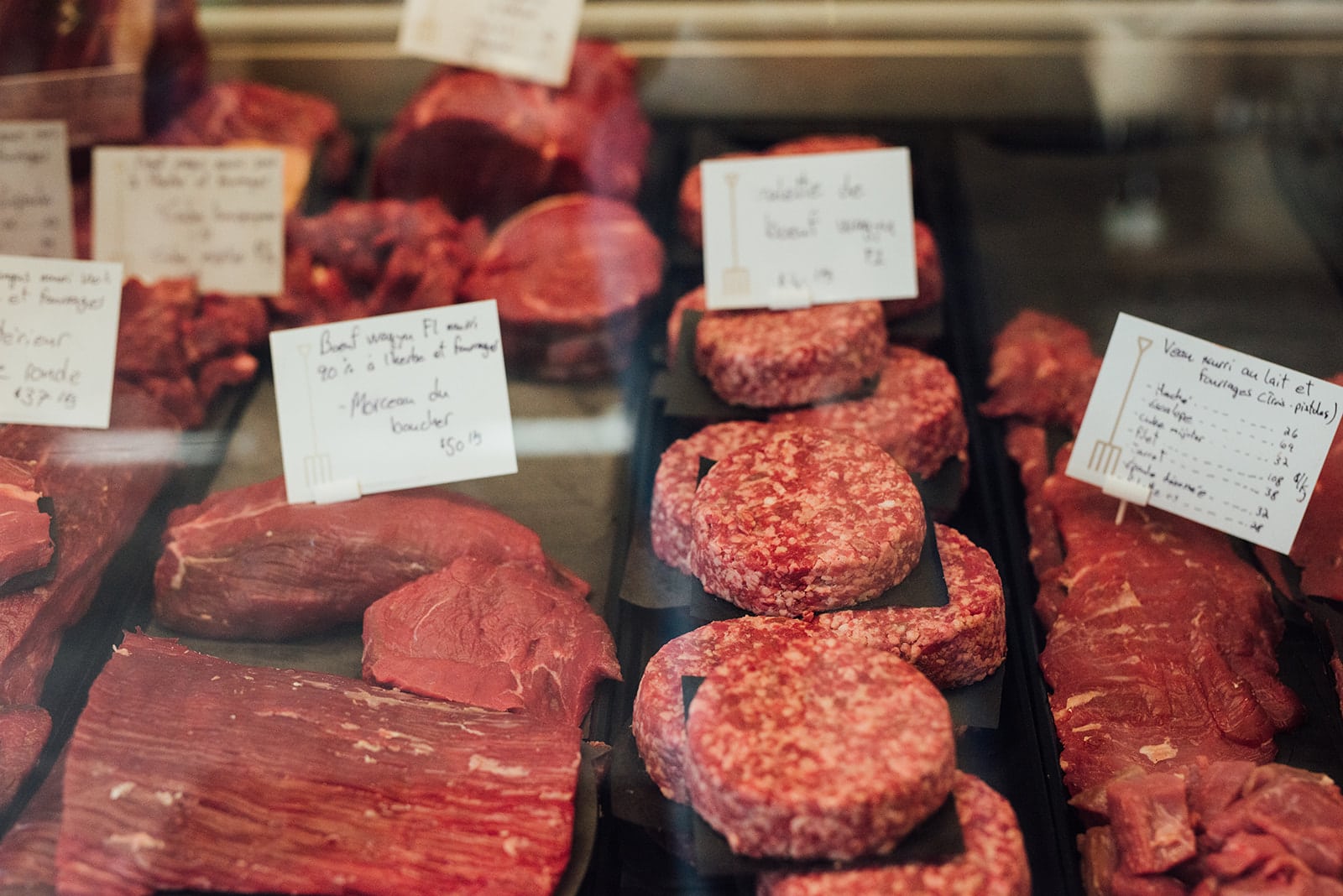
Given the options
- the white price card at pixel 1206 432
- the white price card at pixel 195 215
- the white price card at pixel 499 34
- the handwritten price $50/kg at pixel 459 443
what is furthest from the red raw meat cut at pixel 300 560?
the white price card at pixel 499 34

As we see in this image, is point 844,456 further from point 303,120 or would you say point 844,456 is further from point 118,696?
point 303,120

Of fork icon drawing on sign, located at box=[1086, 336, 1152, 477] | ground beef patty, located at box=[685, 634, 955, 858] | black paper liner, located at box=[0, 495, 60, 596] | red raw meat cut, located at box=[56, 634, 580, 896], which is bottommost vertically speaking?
red raw meat cut, located at box=[56, 634, 580, 896]

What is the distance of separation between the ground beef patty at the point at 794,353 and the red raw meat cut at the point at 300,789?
979 millimetres

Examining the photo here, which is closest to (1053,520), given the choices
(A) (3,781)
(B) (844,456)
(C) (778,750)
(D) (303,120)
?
(B) (844,456)

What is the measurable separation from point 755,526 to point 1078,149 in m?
2.29

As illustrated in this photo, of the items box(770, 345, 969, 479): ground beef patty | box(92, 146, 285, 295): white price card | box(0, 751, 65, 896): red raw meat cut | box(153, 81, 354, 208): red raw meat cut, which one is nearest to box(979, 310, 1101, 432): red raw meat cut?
box(770, 345, 969, 479): ground beef patty

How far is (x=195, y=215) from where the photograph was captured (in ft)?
10.6

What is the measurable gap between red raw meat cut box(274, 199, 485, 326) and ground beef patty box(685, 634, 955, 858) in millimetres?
1752

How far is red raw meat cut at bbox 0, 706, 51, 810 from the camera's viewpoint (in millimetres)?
2141

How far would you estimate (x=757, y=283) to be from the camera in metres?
2.85

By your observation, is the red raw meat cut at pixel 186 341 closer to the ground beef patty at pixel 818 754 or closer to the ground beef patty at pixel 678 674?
the ground beef patty at pixel 678 674

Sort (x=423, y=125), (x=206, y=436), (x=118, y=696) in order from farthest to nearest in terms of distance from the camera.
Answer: (x=423, y=125) < (x=206, y=436) < (x=118, y=696)

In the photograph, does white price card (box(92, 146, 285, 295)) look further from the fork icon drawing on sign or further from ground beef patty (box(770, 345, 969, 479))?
the fork icon drawing on sign

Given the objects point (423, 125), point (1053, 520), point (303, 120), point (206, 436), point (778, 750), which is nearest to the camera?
point (778, 750)
